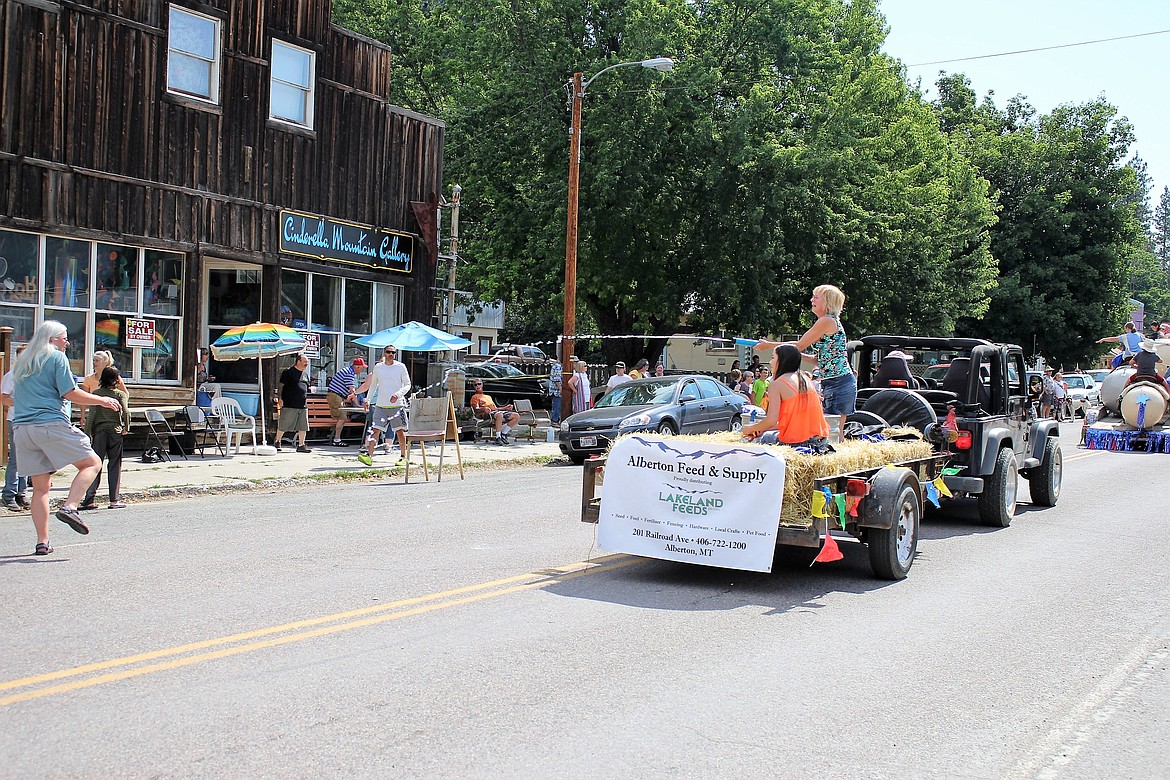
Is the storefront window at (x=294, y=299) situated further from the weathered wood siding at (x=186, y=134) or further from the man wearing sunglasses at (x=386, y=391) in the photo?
the man wearing sunglasses at (x=386, y=391)

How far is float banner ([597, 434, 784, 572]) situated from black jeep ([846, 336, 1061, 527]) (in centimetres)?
286

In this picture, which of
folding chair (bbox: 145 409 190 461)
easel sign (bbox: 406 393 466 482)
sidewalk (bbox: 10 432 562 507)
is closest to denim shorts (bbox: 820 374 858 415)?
easel sign (bbox: 406 393 466 482)

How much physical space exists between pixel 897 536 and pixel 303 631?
4.50 m

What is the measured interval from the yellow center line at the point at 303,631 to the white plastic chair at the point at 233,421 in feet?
36.3

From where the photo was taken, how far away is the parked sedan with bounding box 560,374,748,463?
18531 mm

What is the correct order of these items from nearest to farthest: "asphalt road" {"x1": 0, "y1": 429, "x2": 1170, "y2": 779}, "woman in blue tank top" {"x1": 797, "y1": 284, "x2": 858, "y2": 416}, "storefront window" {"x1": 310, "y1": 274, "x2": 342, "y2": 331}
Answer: "asphalt road" {"x1": 0, "y1": 429, "x2": 1170, "y2": 779}
"woman in blue tank top" {"x1": 797, "y1": 284, "x2": 858, "y2": 416}
"storefront window" {"x1": 310, "y1": 274, "x2": 342, "y2": 331}

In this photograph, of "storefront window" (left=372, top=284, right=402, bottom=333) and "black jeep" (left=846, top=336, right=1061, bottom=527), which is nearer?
"black jeep" (left=846, top=336, right=1061, bottom=527)

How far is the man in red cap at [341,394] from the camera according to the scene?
65.6ft

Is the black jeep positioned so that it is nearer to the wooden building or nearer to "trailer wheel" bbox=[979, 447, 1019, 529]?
"trailer wheel" bbox=[979, 447, 1019, 529]

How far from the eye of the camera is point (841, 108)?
94.6 feet

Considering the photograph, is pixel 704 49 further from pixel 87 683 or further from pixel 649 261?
pixel 87 683

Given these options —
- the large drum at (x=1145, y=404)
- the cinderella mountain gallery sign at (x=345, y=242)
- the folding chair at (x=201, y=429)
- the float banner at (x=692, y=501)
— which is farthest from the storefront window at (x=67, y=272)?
the large drum at (x=1145, y=404)

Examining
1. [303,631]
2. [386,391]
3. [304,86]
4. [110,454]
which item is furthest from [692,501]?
[304,86]

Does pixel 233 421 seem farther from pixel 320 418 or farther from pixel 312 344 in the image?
pixel 312 344
